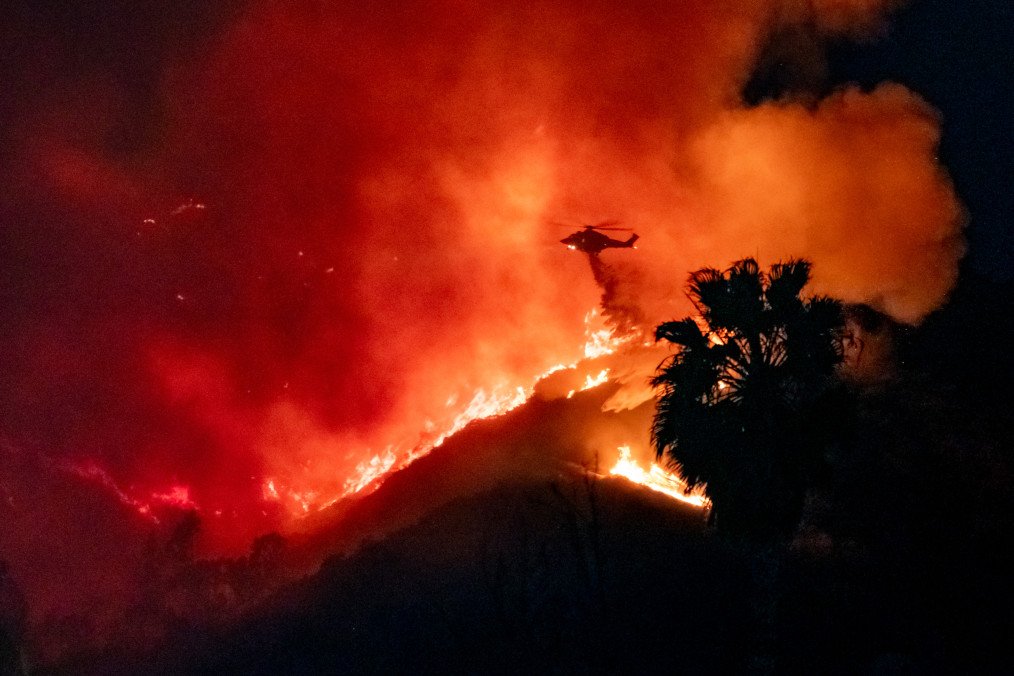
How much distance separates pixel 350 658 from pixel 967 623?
74.6ft

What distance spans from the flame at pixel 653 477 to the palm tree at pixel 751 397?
12.6 m

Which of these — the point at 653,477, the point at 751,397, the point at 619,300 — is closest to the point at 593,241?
the point at 619,300

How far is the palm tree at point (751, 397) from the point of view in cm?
1579

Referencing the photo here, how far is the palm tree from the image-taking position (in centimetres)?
1579

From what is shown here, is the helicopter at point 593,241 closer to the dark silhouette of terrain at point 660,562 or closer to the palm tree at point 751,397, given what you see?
the dark silhouette of terrain at point 660,562

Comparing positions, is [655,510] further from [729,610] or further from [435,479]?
[435,479]

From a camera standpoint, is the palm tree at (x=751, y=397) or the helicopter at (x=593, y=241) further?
the helicopter at (x=593, y=241)

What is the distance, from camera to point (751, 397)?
1645cm

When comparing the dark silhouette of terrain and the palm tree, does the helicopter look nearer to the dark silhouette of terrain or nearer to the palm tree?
the dark silhouette of terrain

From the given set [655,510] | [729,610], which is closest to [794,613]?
[729,610]

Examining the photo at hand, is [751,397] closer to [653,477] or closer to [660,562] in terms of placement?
[660,562]

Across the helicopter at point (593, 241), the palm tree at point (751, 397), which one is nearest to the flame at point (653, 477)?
the helicopter at point (593, 241)

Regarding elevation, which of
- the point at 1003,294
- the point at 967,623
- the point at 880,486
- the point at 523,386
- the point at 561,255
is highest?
the point at 561,255

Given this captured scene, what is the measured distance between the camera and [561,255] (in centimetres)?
3919
